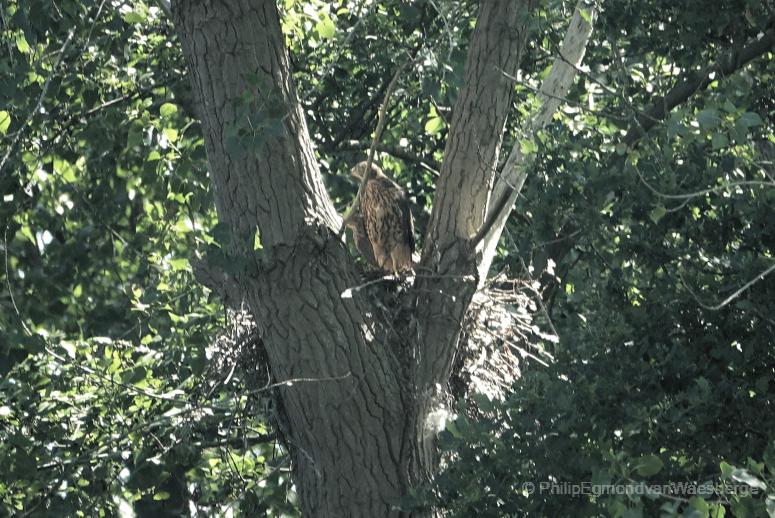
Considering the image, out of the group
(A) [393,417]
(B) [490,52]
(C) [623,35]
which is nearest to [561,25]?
(C) [623,35]

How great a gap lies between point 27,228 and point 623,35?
11.9 ft

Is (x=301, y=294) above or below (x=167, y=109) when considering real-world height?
below

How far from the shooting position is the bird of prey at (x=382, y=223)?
7262 mm

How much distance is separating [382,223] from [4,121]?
209 cm

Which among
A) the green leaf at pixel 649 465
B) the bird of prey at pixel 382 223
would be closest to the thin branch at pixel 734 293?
the green leaf at pixel 649 465

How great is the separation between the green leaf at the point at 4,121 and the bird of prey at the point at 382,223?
6.07ft

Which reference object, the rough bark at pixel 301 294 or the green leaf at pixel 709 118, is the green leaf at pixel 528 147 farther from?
the green leaf at pixel 709 118

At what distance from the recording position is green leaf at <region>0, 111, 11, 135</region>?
21.9 ft

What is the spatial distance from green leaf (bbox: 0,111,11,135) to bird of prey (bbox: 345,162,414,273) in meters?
1.85

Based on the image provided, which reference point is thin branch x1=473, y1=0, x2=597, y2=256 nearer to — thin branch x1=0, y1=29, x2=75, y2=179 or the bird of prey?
the bird of prey

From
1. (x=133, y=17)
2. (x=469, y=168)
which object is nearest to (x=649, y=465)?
(x=469, y=168)

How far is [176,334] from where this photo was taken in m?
7.02

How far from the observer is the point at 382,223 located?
292 inches

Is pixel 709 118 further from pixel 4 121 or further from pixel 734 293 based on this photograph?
pixel 4 121
